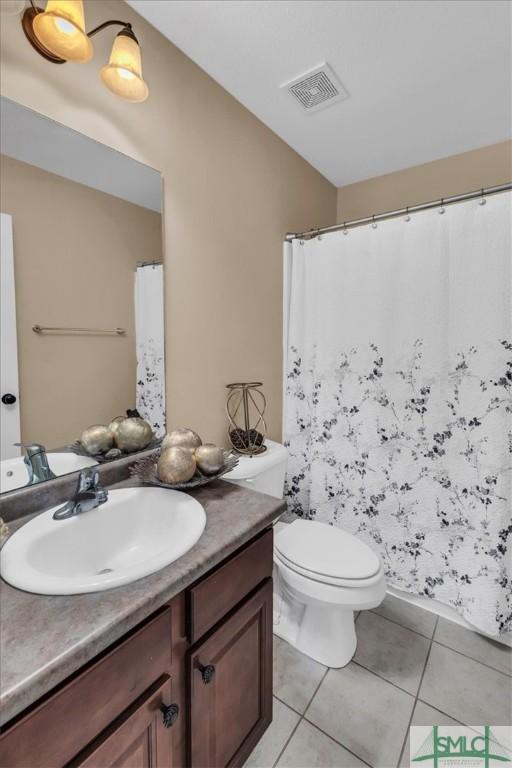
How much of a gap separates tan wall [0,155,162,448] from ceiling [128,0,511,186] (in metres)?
0.75

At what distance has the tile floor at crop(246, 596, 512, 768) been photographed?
1169 mm

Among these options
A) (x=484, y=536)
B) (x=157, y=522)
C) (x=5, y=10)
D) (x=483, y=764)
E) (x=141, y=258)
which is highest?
(x=5, y=10)

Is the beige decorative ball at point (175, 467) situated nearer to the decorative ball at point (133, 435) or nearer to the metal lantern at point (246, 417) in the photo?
the decorative ball at point (133, 435)

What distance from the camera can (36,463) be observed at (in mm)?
1011

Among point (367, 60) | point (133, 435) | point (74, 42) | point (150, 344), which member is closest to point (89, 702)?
point (133, 435)

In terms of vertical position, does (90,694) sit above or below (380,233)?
below

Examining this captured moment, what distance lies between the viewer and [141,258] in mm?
1277

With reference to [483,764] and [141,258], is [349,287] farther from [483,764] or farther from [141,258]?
[483,764]

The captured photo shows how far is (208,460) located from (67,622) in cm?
56

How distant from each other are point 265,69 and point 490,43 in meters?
0.86

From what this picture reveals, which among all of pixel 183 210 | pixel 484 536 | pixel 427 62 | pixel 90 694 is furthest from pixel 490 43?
pixel 90 694

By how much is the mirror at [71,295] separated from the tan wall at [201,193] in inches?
3.6

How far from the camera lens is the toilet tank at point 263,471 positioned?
150 centimetres

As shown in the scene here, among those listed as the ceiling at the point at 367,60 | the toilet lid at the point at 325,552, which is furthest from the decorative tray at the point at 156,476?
the ceiling at the point at 367,60
